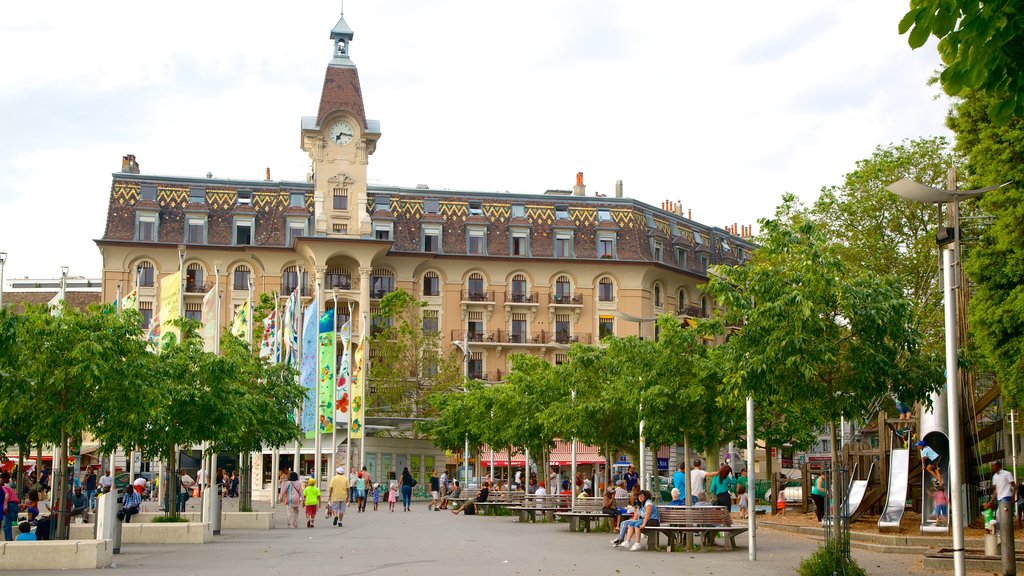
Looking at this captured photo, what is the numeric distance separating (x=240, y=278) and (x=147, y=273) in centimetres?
576

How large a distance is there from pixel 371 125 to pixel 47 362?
201 feet

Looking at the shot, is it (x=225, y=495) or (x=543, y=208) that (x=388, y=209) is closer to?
(x=543, y=208)

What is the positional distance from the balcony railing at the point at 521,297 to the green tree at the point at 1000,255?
58645 mm

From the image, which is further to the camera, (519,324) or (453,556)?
(519,324)

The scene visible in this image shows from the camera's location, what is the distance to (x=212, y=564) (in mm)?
20344

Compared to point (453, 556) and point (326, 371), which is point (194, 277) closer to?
point (326, 371)

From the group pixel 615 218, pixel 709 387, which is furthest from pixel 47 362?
pixel 615 218

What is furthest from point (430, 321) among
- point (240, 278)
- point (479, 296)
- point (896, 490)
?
point (896, 490)

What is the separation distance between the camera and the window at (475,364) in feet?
273

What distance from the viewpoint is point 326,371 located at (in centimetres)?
4369

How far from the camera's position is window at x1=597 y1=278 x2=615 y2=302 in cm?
8488

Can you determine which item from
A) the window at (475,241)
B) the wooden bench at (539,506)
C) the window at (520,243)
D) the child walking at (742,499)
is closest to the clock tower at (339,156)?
the window at (475,241)

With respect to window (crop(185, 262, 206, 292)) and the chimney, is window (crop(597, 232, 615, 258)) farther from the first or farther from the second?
window (crop(185, 262, 206, 292))

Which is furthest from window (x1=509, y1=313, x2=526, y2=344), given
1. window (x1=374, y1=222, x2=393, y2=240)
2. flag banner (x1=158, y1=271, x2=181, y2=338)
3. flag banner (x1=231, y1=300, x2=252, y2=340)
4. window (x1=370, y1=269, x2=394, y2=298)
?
flag banner (x1=158, y1=271, x2=181, y2=338)
